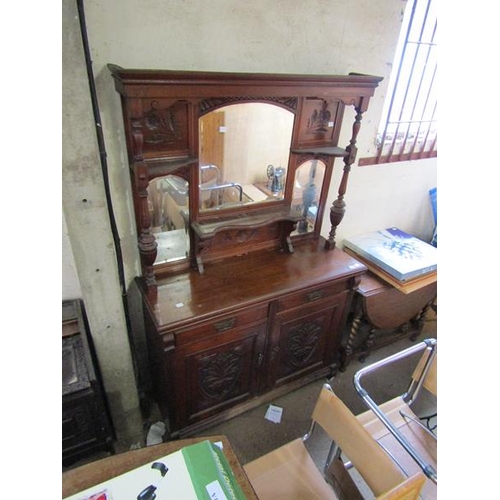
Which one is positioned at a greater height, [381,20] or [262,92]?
[381,20]

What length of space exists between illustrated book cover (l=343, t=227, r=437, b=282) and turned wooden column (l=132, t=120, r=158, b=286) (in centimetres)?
143

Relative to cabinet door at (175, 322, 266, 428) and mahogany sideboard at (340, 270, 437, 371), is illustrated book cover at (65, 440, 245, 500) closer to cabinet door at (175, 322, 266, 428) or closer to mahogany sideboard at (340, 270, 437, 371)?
cabinet door at (175, 322, 266, 428)

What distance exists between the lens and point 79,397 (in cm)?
135

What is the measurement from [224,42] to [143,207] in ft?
2.44

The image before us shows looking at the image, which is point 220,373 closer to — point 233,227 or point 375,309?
point 233,227

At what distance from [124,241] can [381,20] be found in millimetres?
1646

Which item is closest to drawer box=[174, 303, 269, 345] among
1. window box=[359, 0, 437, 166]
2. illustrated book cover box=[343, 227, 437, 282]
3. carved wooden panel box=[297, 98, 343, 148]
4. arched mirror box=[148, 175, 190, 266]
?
arched mirror box=[148, 175, 190, 266]

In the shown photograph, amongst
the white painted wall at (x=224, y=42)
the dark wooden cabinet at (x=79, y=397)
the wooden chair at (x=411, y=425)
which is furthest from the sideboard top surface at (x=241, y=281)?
the wooden chair at (x=411, y=425)

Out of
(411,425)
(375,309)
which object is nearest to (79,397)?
(411,425)

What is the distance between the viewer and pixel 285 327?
5.76 ft
